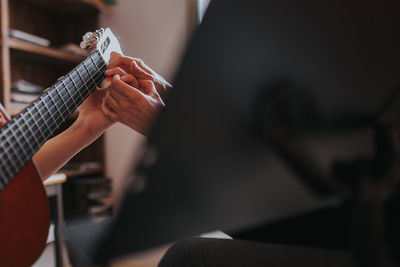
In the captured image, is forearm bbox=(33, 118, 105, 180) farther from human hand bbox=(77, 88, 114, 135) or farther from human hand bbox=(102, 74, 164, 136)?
human hand bbox=(102, 74, 164, 136)

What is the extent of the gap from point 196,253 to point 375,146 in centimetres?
41

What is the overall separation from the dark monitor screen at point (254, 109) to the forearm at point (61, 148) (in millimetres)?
589

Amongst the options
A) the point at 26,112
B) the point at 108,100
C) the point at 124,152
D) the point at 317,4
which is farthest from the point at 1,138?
the point at 124,152

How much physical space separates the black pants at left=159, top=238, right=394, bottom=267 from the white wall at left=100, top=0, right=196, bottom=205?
4.67 feet

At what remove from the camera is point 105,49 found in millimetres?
→ 676

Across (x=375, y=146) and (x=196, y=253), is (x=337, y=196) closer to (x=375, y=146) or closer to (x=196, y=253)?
(x=375, y=146)

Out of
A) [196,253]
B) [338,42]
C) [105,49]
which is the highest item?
[338,42]

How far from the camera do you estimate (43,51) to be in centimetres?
179

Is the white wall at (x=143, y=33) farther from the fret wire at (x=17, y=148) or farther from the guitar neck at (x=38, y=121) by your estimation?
the fret wire at (x=17, y=148)

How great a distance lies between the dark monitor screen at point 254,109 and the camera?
18cm

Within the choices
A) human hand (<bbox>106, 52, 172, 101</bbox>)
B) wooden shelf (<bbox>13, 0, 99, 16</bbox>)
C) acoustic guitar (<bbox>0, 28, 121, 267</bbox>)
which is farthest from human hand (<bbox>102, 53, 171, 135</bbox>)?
wooden shelf (<bbox>13, 0, 99, 16</bbox>)

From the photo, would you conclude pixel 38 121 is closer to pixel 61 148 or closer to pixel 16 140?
pixel 16 140

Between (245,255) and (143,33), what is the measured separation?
6.01 feet

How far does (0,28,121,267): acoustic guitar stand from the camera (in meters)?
0.39
